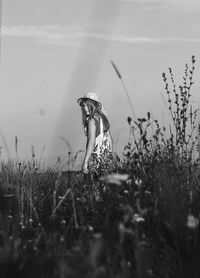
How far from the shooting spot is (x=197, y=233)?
4.07 m

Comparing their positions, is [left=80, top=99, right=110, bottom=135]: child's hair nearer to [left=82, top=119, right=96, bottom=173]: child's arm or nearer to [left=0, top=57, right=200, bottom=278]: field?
[left=82, top=119, right=96, bottom=173]: child's arm

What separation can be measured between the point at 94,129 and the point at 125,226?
4.35m

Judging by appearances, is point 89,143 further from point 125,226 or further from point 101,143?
point 125,226

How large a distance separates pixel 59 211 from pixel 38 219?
0.74 feet

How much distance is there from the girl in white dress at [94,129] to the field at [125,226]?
1170mm

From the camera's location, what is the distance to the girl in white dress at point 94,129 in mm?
8570

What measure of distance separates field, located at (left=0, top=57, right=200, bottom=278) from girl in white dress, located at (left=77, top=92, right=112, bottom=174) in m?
1.17

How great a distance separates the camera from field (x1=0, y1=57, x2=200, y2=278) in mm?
3721

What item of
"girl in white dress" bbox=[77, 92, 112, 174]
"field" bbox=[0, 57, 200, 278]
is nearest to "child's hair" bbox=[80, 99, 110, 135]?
"girl in white dress" bbox=[77, 92, 112, 174]

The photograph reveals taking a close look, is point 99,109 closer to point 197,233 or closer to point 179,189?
point 179,189

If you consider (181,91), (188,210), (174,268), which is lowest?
(174,268)

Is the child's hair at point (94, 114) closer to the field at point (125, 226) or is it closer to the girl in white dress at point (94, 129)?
the girl in white dress at point (94, 129)

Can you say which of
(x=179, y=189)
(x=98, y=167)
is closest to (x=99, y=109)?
(x=98, y=167)

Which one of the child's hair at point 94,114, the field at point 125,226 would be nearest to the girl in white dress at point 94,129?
the child's hair at point 94,114
